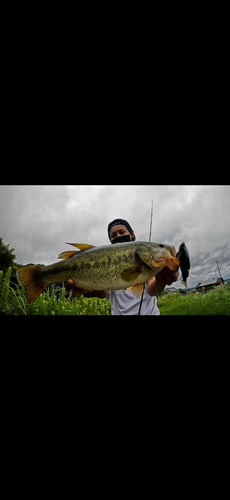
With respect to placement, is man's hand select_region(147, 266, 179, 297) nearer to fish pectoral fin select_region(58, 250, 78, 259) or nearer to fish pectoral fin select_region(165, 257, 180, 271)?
fish pectoral fin select_region(165, 257, 180, 271)

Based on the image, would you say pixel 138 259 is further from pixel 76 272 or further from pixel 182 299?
pixel 182 299

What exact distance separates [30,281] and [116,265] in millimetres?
582

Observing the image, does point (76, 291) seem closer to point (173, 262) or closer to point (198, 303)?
point (173, 262)

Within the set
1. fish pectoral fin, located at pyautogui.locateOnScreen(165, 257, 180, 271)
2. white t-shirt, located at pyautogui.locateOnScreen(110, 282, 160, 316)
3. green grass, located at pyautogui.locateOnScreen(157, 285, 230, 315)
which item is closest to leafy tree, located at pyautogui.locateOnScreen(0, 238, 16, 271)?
white t-shirt, located at pyautogui.locateOnScreen(110, 282, 160, 316)

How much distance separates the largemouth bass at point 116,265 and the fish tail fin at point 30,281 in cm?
11

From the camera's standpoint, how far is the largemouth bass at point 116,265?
1195 millimetres

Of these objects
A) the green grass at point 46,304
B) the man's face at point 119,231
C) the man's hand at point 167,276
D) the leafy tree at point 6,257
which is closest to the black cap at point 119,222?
the man's face at point 119,231

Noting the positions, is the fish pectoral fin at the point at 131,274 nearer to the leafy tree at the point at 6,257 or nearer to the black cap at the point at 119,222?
the black cap at the point at 119,222

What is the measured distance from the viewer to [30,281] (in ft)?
4.58

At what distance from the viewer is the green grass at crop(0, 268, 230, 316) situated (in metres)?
2.72

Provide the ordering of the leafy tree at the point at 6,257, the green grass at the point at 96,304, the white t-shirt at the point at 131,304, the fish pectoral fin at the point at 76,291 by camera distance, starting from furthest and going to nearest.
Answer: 1. the leafy tree at the point at 6,257
2. the green grass at the point at 96,304
3. the white t-shirt at the point at 131,304
4. the fish pectoral fin at the point at 76,291

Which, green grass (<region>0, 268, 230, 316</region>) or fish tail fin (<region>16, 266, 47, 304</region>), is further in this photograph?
green grass (<region>0, 268, 230, 316</region>)

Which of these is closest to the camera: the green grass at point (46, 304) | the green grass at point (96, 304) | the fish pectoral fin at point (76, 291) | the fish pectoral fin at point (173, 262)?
the fish pectoral fin at point (173, 262)
